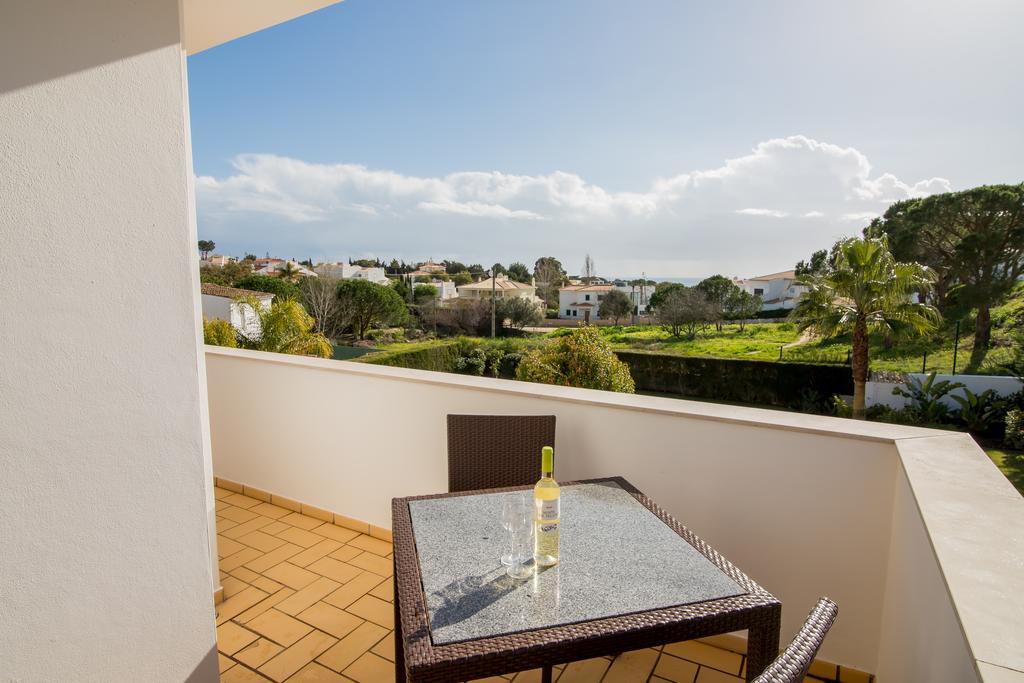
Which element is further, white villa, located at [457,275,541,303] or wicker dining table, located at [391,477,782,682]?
white villa, located at [457,275,541,303]

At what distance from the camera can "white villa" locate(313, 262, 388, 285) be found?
23781 mm

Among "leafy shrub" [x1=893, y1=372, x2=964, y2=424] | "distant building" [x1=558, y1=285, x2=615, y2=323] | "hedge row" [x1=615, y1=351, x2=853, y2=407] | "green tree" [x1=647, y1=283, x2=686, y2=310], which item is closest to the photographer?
"leafy shrub" [x1=893, y1=372, x2=964, y2=424]

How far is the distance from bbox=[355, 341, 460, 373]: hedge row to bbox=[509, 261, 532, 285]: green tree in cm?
492

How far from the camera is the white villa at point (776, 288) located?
1866 cm

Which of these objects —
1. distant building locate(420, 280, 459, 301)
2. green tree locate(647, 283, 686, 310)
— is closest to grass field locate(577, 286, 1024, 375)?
green tree locate(647, 283, 686, 310)

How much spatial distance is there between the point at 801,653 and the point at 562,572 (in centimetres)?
56

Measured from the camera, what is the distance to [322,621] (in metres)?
2.18

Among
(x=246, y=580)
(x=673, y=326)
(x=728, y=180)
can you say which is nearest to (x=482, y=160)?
(x=728, y=180)

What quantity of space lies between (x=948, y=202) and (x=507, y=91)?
20772mm

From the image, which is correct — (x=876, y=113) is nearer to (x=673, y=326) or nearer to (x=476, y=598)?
(x=673, y=326)

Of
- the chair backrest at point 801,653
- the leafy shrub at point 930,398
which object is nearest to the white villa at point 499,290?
the leafy shrub at point 930,398

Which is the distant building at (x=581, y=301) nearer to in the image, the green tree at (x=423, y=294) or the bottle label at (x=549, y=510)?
the green tree at (x=423, y=294)

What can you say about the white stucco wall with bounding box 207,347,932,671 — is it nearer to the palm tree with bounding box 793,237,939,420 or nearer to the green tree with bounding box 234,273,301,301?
the palm tree with bounding box 793,237,939,420

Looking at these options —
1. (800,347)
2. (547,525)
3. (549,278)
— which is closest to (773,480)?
(547,525)
